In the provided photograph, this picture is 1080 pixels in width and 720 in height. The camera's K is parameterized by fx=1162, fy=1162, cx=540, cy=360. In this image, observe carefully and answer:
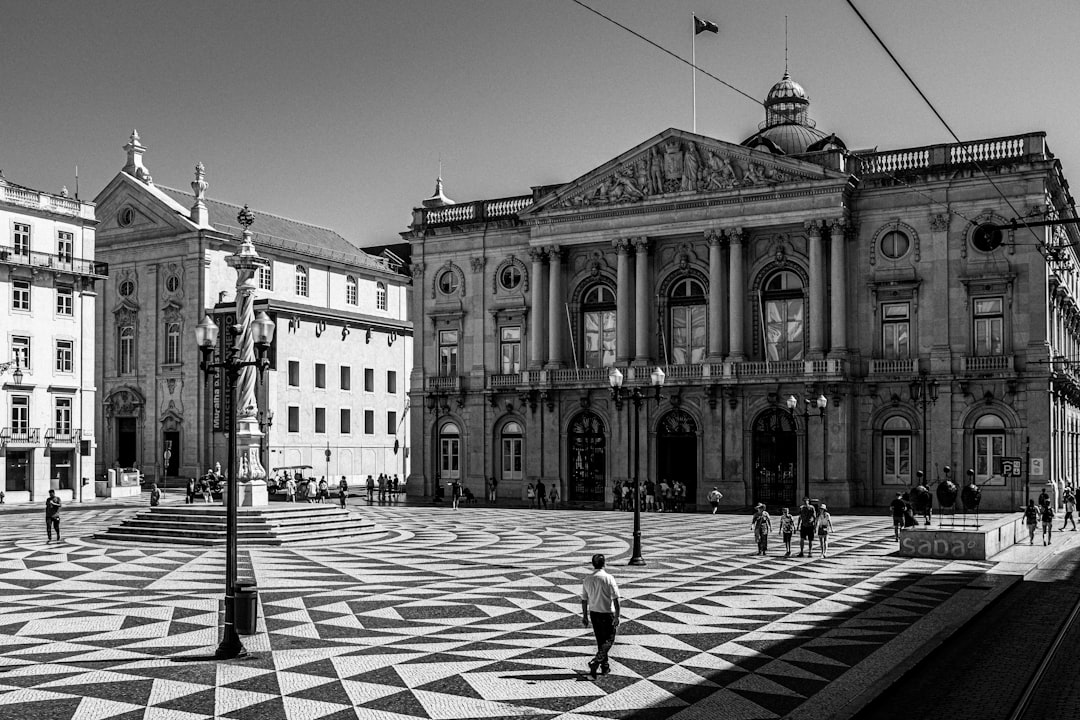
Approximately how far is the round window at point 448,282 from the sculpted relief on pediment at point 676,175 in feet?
29.3

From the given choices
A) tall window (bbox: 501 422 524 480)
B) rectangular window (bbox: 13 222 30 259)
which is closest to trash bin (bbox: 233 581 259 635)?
tall window (bbox: 501 422 524 480)

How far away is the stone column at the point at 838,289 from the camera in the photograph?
5772 cm

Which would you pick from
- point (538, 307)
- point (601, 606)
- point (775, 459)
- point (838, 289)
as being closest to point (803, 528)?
point (601, 606)

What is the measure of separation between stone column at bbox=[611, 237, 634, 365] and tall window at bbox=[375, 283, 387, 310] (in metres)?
35.4

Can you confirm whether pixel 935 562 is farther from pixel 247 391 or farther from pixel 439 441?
pixel 439 441

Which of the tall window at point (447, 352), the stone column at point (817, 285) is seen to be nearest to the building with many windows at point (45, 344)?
the tall window at point (447, 352)

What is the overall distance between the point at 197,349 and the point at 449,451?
23359 mm

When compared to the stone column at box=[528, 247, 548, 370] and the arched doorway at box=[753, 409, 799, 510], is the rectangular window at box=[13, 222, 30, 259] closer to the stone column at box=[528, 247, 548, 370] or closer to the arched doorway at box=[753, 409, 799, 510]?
the stone column at box=[528, 247, 548, 370]

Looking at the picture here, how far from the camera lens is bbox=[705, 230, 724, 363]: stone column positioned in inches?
2388

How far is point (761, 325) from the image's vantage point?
60.4 meters

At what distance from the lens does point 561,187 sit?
6494 cm

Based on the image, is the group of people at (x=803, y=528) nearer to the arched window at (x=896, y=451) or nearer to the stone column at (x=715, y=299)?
the arched window at (x=896, y=451)

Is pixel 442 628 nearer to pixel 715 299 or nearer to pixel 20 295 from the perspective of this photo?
pixel 715 299

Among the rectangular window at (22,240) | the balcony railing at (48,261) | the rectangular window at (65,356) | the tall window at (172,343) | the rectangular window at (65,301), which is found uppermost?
the rectangular window at (22,240)
